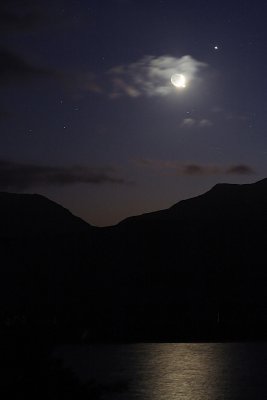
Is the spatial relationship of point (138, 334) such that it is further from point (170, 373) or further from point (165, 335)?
point (170, 373)

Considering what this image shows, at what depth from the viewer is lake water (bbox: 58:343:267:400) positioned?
85225mm

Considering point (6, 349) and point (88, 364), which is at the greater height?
point (6, 349)

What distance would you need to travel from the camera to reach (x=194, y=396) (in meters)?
83.6

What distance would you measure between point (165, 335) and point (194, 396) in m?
110

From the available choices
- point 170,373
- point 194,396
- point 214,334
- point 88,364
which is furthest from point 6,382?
point 214,334

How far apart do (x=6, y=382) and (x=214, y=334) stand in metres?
186

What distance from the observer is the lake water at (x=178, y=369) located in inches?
3355

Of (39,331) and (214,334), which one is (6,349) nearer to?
(39,331)

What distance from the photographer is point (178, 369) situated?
115562 millimetres

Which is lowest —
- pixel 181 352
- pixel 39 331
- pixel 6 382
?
pixel 181 352

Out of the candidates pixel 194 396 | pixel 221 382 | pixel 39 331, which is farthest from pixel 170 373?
pixel 39 331

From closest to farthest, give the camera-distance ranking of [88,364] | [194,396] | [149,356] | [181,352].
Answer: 1. [194,396]
2. [88,364]
3. [149,356]
4. [181,352]

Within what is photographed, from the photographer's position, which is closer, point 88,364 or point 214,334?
point 88,364

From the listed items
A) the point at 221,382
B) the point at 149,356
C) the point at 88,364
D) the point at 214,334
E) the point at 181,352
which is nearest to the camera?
the point at 221,382
